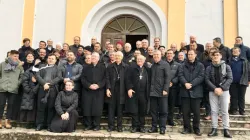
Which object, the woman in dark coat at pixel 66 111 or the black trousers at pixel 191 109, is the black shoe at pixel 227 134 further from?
the woman in dark coat at pixel 66 111

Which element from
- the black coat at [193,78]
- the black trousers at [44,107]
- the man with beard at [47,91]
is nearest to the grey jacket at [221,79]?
the black coat at [193,78]

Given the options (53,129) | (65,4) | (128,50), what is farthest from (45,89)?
(65,4)

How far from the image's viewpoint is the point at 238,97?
22.6 ft

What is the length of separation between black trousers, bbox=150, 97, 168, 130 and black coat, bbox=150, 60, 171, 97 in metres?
0.16

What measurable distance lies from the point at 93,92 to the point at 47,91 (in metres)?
1.10

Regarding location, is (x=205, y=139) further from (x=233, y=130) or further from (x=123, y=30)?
(x=123, y=30)

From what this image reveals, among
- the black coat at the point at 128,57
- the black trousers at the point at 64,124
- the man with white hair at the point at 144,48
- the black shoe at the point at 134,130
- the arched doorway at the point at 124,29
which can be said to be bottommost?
the black shoe at the point at 134,130

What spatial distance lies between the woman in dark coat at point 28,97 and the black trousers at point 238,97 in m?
5.11

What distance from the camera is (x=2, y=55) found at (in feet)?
33.0

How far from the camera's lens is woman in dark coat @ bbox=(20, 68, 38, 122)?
6.22 m

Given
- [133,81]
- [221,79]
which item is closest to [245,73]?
[221,79]

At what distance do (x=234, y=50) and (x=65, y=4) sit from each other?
6763 mm

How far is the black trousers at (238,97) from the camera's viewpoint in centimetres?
680

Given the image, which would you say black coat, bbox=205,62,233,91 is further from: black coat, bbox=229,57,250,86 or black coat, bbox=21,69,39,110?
black coat, bbox=21,69,39,110
